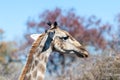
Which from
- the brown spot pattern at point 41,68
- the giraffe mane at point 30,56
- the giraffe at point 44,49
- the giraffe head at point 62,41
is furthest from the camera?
the giraffe head at point 62,41

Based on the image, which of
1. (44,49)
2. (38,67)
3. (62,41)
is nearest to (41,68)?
(38,67)

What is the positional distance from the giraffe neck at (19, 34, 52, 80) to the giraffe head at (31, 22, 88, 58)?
0.18m

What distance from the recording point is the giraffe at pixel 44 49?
23.1ft

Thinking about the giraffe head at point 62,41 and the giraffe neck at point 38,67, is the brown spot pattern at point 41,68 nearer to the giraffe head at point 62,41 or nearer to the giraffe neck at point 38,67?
the giraffe neck at point 38,67

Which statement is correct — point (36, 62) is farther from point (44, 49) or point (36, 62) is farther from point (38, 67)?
point (44, 49)

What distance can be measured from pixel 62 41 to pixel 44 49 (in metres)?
0.49

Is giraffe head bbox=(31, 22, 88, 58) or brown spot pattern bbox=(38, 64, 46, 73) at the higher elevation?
giraffe head bbox=(31, 22, 88, 58)

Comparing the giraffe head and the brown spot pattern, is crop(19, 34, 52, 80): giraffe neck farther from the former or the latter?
the giraffe head

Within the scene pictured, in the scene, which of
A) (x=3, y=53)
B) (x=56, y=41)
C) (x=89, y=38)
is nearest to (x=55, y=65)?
(x=89, y=38)

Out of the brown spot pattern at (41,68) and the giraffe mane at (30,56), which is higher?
the giraffe mane at (30,56)

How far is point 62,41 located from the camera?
777 cm

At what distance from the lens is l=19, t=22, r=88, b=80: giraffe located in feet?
23.1

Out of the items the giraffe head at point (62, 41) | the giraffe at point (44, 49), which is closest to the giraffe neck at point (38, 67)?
the giraffe at point (44, 49)

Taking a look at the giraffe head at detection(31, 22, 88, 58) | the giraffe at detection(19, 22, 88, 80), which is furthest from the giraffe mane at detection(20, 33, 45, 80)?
the giraffe head at detection(31, 22, 88, 58)
